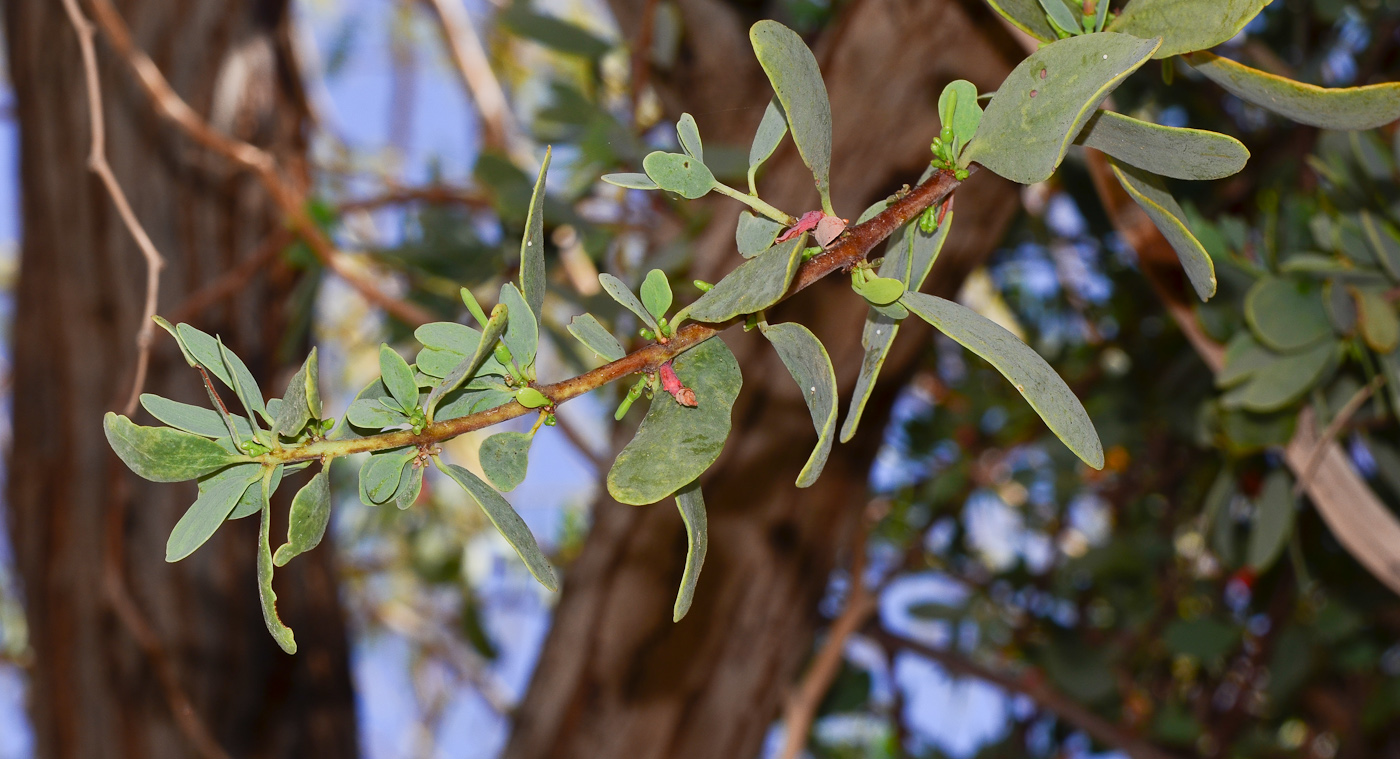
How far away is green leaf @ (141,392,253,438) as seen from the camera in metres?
0.27

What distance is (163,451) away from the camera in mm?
252

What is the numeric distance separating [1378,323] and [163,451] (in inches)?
21.4

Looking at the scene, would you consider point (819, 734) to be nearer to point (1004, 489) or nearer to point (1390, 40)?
point (1004, 489)

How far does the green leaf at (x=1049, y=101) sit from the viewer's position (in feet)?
0.76

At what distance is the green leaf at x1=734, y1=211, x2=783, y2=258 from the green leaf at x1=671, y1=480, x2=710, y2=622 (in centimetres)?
6

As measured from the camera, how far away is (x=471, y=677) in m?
1.58

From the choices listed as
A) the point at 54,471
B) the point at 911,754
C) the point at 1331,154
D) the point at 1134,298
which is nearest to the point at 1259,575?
the point at 1134,298

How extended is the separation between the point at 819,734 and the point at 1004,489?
0.44 meters

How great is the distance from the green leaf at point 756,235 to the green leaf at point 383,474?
10 centimetres

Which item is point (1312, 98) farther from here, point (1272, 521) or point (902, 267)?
point (1272, 521)

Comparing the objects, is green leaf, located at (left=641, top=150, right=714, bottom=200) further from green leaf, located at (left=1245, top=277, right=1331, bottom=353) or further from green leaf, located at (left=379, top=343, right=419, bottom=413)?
green leaf, located at (left=1245, top=277, right=1331, bottom=353)

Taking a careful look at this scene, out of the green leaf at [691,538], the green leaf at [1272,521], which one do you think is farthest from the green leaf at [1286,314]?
the green leaf at [691,538]

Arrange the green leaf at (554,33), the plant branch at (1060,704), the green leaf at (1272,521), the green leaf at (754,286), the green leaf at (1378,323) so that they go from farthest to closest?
the plant branch at (1060,704), the green leaf at (554,33), the green leaf at (1272,521), the green leaf at (1378,323), the green leaf at (754,286)

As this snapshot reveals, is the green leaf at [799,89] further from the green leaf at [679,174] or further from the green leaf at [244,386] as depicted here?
the green leaf at [244,386]
